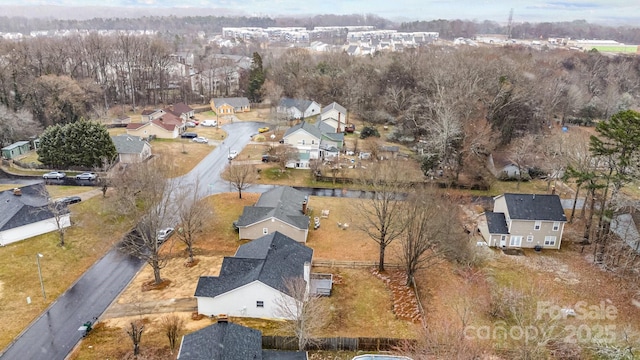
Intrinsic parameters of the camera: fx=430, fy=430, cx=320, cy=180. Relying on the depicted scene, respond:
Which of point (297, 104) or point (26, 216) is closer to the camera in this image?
point (26, 216)

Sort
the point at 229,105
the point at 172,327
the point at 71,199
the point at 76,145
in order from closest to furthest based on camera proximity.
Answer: the point at 172,327, the point at 71,199, the point at 76,145, the point at 229,105

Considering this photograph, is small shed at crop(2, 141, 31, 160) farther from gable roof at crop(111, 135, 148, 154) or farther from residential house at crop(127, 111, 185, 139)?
residential house at crop(127, 111, 185, 139)

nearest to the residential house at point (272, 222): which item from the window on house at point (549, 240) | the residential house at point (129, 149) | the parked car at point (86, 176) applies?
the window on house at point (549, 240)

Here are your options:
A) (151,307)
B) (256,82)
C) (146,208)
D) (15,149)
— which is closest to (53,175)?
(15,149)

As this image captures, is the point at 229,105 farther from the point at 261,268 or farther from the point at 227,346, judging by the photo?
the point at 227,346

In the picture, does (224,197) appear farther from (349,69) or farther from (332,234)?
(349,69)

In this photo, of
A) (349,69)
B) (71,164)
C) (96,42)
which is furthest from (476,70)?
(96,42)

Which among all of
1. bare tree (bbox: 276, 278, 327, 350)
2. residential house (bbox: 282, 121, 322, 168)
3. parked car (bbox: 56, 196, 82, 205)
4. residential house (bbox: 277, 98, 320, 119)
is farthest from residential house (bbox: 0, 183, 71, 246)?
residential house (bbox: 277, 98, 320, 119)

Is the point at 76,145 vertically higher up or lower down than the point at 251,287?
higher up
